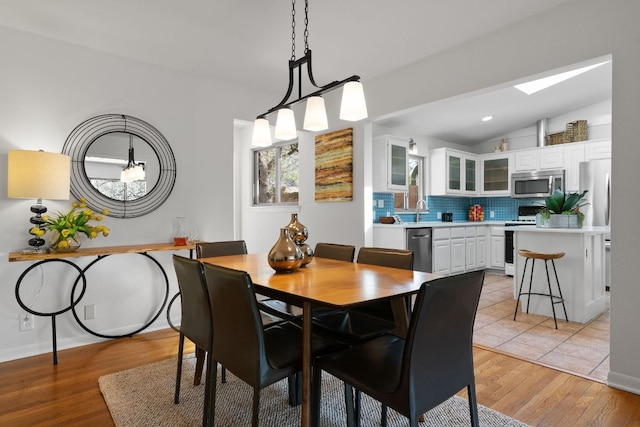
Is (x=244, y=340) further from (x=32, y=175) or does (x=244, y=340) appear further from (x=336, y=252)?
(x=32, y=175)

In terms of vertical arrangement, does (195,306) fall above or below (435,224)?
below

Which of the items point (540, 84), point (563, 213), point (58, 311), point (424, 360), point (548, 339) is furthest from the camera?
point (540, 84)

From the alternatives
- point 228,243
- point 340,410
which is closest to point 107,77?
point 228,243

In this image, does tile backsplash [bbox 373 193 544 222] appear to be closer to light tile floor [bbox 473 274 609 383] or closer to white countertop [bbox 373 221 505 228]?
white countertop [bbox 373 221 505 228]

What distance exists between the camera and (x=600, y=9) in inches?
93.3

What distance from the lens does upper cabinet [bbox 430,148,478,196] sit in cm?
622

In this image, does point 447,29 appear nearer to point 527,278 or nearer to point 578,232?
point 578,232

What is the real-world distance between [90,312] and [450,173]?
5.43 metres

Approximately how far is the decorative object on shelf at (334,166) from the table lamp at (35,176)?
103 inches

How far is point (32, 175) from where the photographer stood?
2.61m

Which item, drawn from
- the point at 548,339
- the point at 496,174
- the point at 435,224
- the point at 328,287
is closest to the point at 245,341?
the point at 328,287

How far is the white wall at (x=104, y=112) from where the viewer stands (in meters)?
2.86

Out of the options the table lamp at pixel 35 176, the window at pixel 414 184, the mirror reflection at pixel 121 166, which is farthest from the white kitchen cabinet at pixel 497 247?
the table lamp at pixel 35 176

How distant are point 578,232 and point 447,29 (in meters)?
2.22
